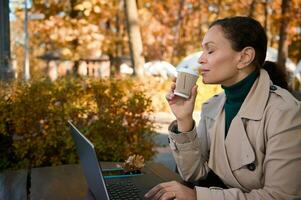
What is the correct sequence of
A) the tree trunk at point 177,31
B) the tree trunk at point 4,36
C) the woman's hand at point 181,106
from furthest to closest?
the tree trunk at point 177,31 → the tree trunk at point 4,36 → the woman's hand at point 181,106

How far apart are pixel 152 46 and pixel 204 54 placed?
21.1 meters

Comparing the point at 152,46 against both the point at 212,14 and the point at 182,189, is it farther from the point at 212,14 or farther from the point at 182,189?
the point at 182,189

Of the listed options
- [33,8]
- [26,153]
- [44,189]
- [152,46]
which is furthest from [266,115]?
[152,46]

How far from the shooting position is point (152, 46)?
75.0 ft

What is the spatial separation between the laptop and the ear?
70cm

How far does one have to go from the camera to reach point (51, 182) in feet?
7.42

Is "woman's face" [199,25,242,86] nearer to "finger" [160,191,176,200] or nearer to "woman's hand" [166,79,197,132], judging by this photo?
"woman's hand" [166,79,197,132]

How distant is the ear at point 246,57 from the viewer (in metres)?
1.92

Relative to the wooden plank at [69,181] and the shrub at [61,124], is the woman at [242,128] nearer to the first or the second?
the wooden plank at [69,181]

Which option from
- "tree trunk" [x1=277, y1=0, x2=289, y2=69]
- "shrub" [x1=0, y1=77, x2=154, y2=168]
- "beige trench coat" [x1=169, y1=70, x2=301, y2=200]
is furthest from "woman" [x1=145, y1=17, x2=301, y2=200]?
"tree trunk" [x1=277, y1=0, x2=289, y2=69]

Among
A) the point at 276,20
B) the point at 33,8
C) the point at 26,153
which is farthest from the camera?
the point at 276,20

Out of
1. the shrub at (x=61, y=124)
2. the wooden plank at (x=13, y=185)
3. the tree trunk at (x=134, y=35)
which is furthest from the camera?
the tree trunk at (x=134, y=35)

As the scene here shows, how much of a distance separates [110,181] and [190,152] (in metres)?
0.41

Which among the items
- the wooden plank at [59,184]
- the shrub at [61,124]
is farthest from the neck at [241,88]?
the shrub at [61,124]
